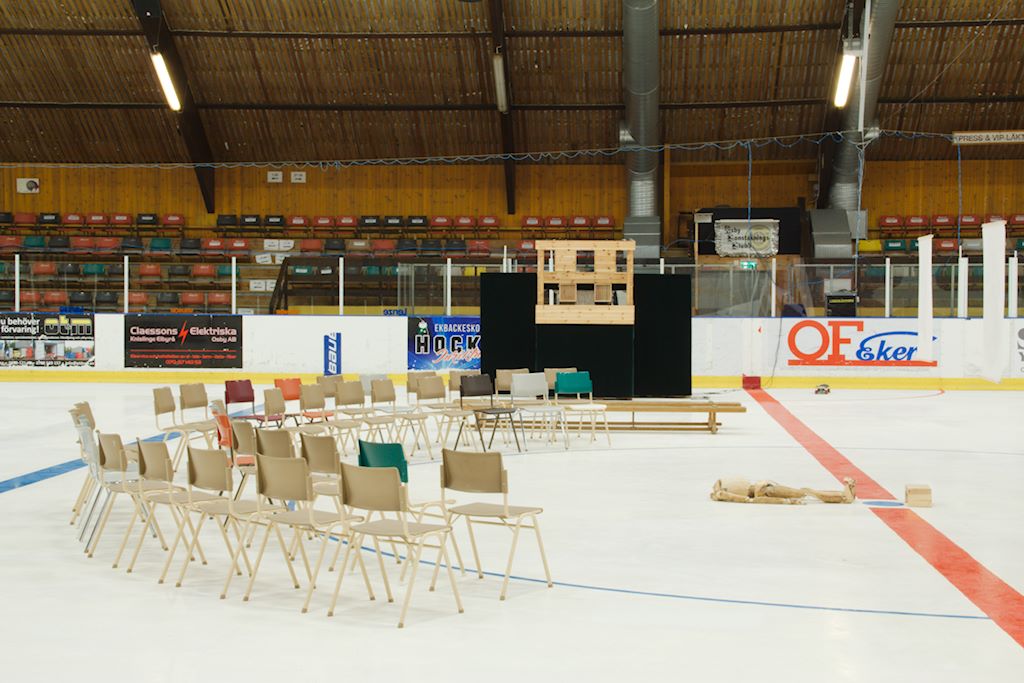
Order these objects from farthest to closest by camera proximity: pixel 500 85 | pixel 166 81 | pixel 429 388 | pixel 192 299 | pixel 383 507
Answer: pixel 500 85, pixel 166 81, pixel 192 299, pixel 429 388, pixel 383 507

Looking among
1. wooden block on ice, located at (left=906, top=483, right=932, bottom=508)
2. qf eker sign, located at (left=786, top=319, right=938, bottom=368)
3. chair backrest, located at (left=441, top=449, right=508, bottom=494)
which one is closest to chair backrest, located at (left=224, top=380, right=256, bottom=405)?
chair backrest, located at (left=441, top=449, right=508, bottom=494)

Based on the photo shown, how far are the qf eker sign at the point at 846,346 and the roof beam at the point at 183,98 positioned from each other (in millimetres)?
14888

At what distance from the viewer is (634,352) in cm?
1474

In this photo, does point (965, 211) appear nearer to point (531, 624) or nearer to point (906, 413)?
point (906, 413)

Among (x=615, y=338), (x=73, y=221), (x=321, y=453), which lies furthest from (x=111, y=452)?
(x=73, y=221)

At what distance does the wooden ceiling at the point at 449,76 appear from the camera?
2338 cm

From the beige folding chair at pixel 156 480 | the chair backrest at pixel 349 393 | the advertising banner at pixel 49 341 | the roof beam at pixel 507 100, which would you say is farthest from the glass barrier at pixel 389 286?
the beige folding chair at pixel 156 480

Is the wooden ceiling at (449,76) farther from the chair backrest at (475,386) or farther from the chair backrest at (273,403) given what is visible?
the chair backrest at (273,403)

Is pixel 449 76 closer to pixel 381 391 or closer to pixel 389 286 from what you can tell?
pixel 389 286

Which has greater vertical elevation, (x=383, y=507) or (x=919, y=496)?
(x=383, y=507)

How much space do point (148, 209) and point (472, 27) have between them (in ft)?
37.2

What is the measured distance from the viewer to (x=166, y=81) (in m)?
24.0

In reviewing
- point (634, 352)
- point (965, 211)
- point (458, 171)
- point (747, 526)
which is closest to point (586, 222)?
point (458, 171)

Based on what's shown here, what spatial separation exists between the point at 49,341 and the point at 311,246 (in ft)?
25.7
